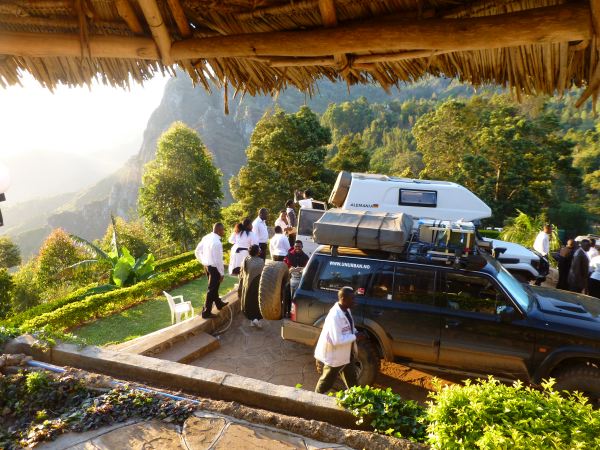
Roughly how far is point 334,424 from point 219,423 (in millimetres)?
1078

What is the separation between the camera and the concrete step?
20.4ft

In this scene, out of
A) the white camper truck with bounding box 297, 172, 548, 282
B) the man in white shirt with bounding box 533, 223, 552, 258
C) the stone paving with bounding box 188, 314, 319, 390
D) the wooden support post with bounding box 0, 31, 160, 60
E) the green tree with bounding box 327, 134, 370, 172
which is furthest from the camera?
the green tree with bounding box 327, 134, 370, 172

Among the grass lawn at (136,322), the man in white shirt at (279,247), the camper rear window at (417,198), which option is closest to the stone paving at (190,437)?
the grass lawn at (136,322)

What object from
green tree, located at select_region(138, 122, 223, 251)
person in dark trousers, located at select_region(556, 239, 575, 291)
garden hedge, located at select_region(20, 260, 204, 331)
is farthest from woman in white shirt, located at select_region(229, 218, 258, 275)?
green tree, located at select_region(138, 122, 223, 251)

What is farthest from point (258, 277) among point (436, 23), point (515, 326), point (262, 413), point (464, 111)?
point (464, 111)

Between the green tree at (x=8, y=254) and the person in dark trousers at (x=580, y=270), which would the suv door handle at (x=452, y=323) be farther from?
the green tree at (x=8, y=254)

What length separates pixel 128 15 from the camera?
2.66m

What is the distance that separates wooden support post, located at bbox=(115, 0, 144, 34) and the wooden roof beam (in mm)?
279

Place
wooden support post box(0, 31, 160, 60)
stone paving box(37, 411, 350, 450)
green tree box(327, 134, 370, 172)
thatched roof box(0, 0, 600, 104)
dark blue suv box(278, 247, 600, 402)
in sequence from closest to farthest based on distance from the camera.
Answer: thatched roof box(0, 0, 600, 104) → wooden support post box(0, 31, 160, 60) → stone paving box(37, 411, 350, 450) → dark blue suv box(278, 247, 600, 402) → green tree box(327, 134, 370, 172)

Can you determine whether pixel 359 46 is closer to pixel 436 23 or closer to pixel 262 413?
pixel 436 23

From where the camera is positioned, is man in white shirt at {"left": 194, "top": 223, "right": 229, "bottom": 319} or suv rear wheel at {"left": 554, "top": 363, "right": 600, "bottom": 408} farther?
man in white shirt at {"left": 194, "top": 223, "right": 229, "bottom": 319}

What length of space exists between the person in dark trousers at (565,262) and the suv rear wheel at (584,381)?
419cm

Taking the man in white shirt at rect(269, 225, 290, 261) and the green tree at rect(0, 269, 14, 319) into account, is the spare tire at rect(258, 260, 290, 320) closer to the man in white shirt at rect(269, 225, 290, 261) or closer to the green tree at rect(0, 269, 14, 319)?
the man in white shirt at rect(269, 225, 290, 261)

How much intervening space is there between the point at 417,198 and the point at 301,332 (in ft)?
21.7
